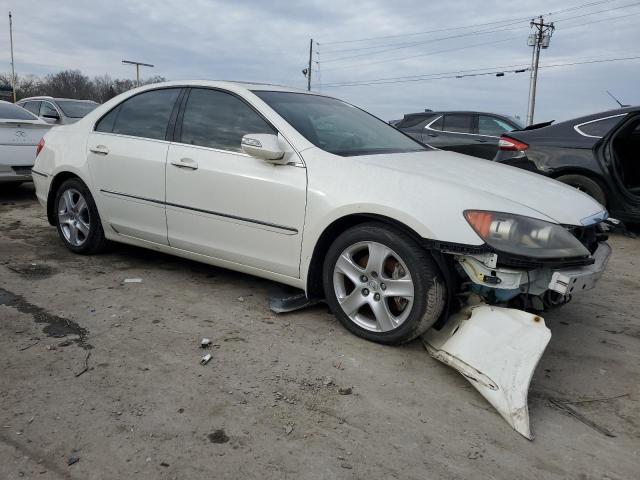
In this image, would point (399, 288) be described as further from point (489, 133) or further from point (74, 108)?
point (74, 108)

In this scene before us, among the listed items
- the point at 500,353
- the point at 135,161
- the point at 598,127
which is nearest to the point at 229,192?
the point at 135,161

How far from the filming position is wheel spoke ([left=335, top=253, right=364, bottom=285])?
330cm

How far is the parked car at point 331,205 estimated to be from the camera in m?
2.93

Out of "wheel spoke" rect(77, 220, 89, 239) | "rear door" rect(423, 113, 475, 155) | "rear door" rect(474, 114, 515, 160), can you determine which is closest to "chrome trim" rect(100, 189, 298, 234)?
"wheel spoke" rect(77, 220, 89, 239)

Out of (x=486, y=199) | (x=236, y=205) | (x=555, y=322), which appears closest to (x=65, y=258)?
(x=236, y=205)

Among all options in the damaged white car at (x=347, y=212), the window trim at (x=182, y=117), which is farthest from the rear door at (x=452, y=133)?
the window trim at (x=182, y=117)

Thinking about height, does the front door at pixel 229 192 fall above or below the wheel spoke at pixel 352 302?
above

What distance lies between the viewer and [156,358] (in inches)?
119

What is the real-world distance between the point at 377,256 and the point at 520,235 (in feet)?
2.61

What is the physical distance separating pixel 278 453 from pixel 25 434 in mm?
1068

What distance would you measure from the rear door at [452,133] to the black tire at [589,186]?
3.85m

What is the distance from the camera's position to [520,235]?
2.86m

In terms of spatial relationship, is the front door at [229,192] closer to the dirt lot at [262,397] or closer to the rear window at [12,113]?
the dirt lot at [262,397]

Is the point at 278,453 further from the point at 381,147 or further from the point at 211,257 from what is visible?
the point at 381,147
